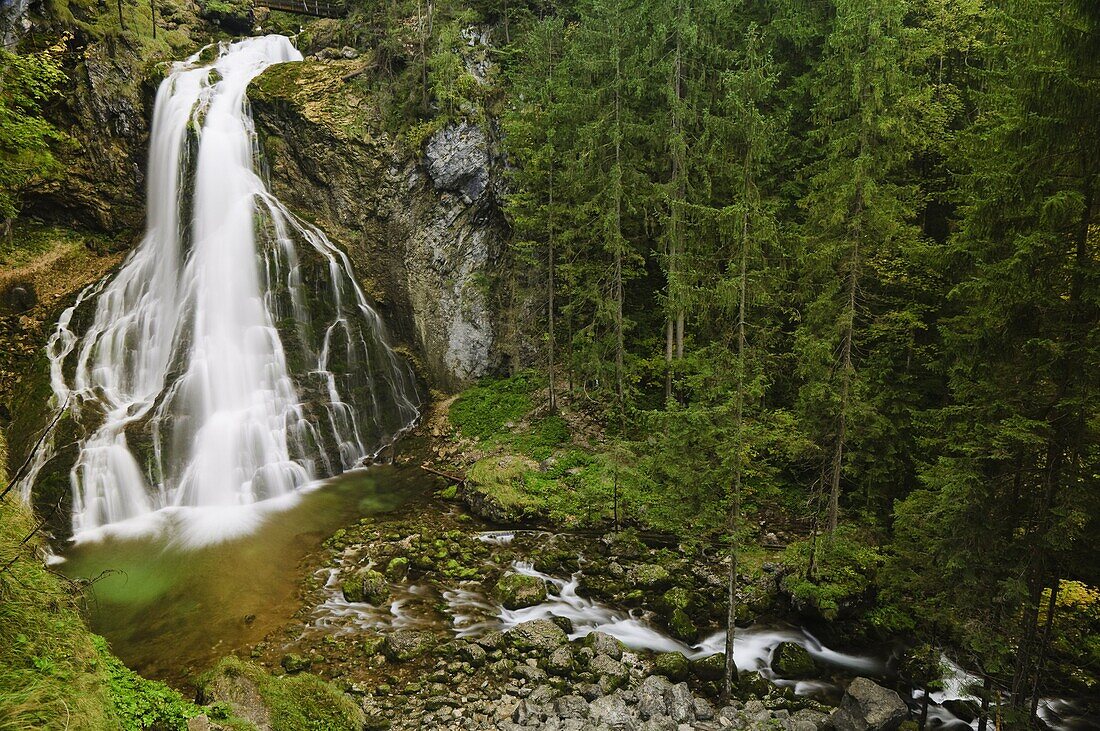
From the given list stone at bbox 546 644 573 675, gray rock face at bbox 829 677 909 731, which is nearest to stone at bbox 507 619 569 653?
stone at bbox 546 644 573 675

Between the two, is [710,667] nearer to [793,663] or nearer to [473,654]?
[793,663]

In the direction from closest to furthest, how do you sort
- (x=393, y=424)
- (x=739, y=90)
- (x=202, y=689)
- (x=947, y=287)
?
(x=202, y=689)
(x=739, y=90)
(x=947, y=287)
(x=393, y=424)

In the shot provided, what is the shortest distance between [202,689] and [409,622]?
4.74 metres

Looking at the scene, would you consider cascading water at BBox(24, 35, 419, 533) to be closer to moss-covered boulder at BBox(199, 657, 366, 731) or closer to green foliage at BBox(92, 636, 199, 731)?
moss-covered boulder at BBox(199, 657, 366, 731)

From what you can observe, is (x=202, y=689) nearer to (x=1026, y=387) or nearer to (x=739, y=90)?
(x=1026, y=387)

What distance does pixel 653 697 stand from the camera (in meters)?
8.83

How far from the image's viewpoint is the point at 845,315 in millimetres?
10664

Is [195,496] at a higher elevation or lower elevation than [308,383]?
lower

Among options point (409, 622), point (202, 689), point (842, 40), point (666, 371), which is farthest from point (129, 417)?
point (842, 40)

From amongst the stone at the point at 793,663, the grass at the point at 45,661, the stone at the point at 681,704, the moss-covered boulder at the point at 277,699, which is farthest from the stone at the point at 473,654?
the stone at the point at 793,663

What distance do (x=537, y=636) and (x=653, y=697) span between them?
103 inches

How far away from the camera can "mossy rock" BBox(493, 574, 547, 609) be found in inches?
464

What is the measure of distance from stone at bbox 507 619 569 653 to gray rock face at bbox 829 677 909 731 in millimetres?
4822

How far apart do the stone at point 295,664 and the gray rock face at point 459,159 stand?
57.6 ft
